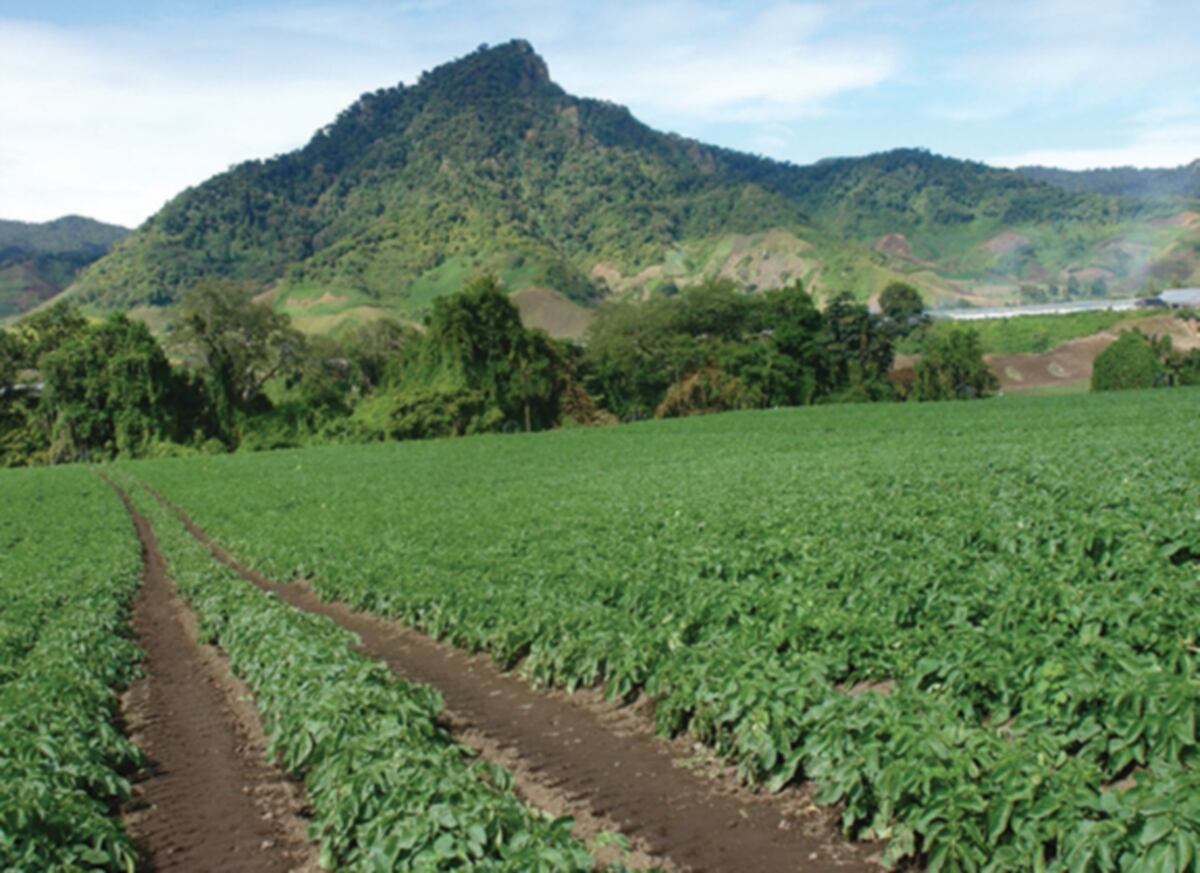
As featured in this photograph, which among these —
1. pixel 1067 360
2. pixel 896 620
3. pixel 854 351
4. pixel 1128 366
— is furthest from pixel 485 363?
pixel 896 620

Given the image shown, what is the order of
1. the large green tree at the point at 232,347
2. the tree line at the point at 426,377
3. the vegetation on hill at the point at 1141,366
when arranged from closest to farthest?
1. the vegetation on hill at the point at 1141,366
2. the tree line at the point at 426,377
3. the large green tree at the point at 232,347

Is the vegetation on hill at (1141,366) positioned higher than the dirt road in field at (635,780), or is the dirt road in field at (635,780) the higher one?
the vegetation on hill at (1141,366)

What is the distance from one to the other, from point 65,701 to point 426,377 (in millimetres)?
73434

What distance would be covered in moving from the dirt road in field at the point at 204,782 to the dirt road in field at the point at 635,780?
2.09 metres

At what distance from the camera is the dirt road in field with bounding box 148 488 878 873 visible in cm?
693

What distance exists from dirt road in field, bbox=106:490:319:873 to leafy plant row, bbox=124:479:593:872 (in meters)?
0.34

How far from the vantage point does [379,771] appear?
6879 millimetres

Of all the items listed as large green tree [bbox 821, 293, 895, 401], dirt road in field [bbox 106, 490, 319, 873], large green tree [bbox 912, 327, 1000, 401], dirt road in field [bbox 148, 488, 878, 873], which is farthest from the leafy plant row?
large green tree [bbox 912, 327, 1000, 401]

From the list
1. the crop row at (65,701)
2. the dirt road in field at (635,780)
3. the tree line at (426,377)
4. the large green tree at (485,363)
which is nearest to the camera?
the crop row at (65,701)

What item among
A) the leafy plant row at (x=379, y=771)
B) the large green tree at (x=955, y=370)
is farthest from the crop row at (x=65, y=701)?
the large green tree at (x=955, y=370)

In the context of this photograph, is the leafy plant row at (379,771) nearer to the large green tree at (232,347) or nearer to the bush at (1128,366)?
the large green tree at (232,347)

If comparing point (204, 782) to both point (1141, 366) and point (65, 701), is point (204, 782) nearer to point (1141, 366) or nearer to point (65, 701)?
point (65, 701)

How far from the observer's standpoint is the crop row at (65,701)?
642 centimetres

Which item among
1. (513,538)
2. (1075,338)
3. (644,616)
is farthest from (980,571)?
(1075,338)
